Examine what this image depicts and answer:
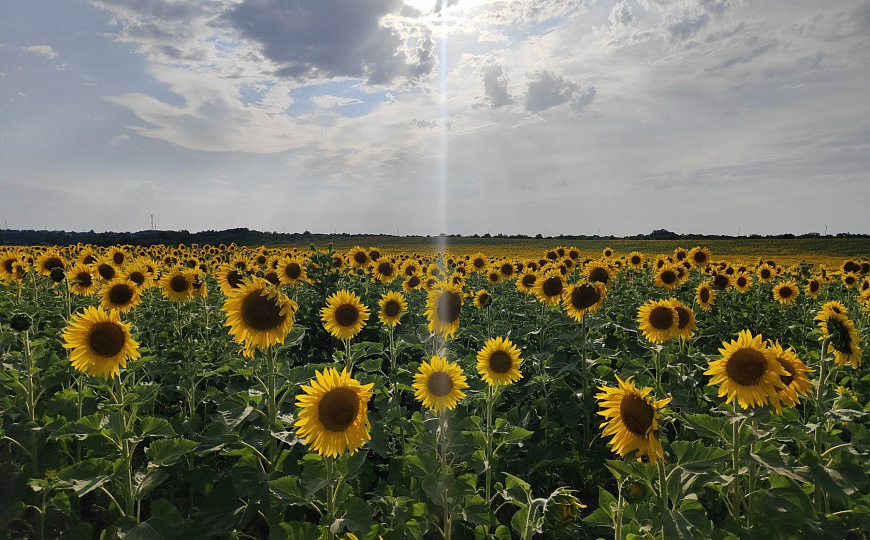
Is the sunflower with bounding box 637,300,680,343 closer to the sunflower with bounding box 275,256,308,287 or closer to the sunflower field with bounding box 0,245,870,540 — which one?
the sunflower field with bounding box 0,245,870,540

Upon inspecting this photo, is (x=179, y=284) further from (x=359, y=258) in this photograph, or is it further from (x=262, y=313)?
(x=359, y=258)

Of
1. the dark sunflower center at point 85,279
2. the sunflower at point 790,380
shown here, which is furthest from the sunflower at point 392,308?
the dark sunflower center at point 85,279

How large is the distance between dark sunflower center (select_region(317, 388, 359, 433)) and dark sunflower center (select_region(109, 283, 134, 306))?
4546 millimetres

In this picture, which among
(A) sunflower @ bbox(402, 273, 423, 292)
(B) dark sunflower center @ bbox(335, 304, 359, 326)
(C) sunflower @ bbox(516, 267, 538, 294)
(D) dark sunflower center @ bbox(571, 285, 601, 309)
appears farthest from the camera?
(A) sunflower @ bbox(402, 273, 423, 292)

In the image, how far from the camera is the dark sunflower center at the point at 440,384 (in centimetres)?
423

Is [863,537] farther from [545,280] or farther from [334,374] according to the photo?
[545,280]

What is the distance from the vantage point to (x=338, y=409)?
295 cm

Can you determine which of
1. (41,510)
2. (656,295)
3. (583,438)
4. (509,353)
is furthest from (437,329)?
(656,295)

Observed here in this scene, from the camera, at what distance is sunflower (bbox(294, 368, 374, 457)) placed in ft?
9.76

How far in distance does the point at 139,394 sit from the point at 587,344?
482cm

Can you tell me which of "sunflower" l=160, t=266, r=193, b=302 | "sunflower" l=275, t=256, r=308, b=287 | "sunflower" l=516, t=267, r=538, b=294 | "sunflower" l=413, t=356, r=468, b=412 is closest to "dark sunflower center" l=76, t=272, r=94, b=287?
"sunflower" l=160, t=266, r=193, b=302

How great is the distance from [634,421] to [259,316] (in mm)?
2778

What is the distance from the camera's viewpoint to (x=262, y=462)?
12.4 feet

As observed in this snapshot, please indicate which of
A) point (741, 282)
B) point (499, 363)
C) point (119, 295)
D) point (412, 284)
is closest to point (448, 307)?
point (499, 363)
